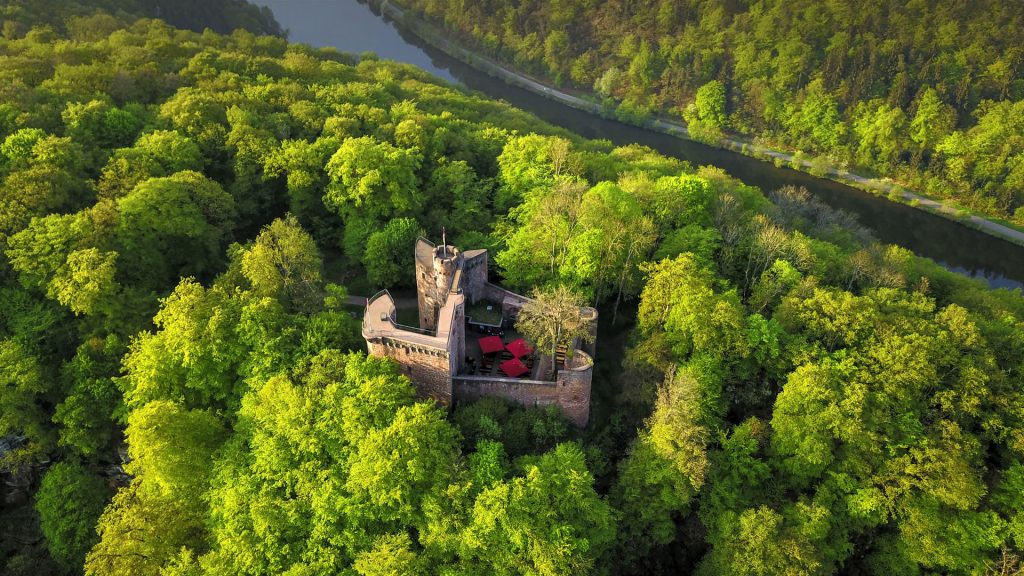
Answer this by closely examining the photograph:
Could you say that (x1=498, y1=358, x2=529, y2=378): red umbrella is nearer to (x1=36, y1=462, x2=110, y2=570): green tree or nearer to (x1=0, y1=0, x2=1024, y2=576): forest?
(x1=0, y1=0, x2=1024, y2=576): forest

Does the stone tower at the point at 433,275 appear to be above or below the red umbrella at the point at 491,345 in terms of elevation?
above

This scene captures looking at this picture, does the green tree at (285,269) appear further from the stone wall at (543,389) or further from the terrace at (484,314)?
the stone wall at (543,389)

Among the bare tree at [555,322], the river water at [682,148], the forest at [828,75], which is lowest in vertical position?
the river water at [682,148]

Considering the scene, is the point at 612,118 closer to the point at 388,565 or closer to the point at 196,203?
the point at 196,203

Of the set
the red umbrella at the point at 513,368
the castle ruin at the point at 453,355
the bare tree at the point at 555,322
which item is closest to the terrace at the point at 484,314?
the castle ruin at the point at 453,355

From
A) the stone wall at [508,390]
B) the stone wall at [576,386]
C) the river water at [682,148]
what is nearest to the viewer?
the stone wall at [576,386]

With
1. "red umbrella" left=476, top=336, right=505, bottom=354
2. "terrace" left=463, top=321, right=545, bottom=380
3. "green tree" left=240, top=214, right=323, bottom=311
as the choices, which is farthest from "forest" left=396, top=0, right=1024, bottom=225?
"green tree" left=240, top=214, right=323, bottom=311
